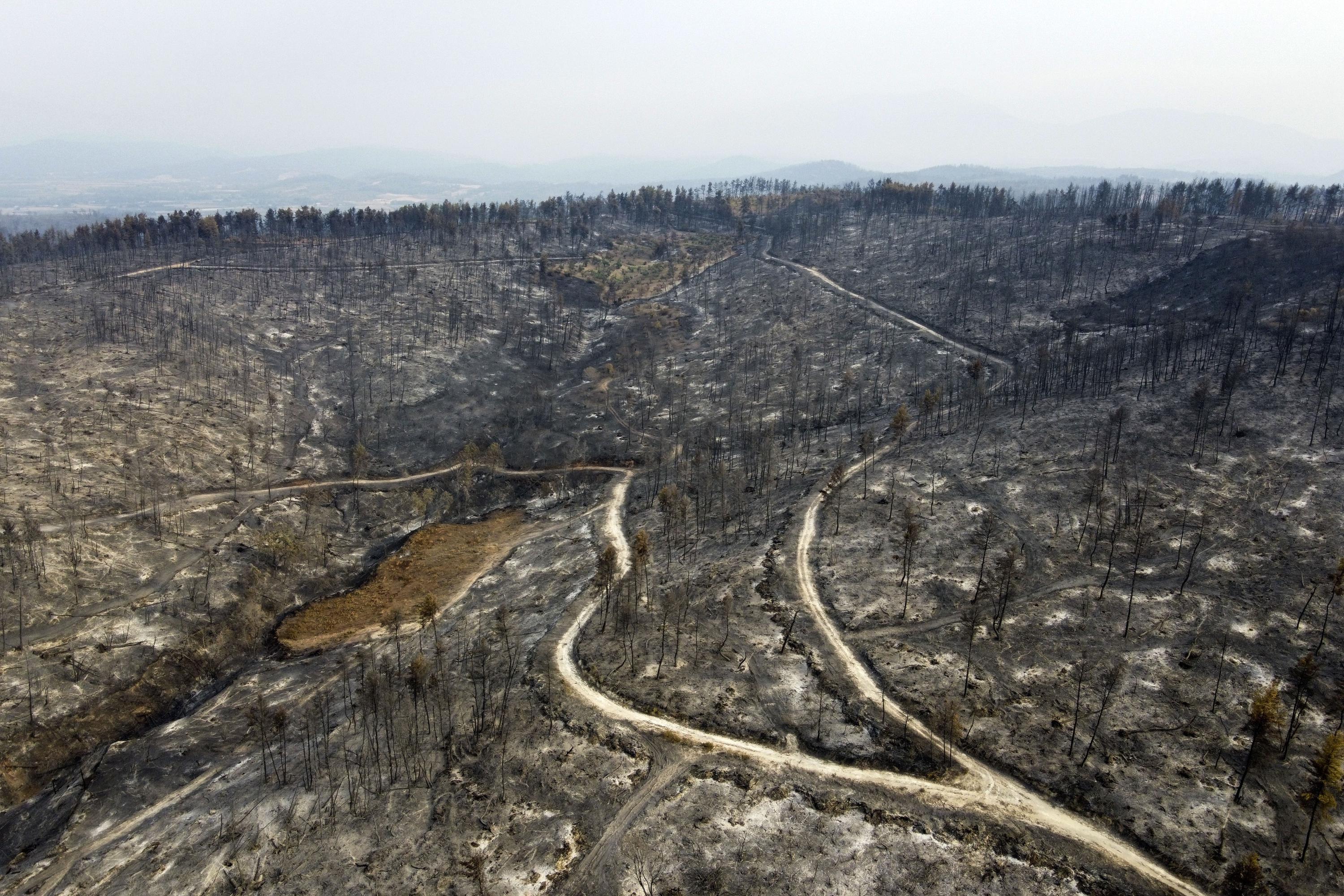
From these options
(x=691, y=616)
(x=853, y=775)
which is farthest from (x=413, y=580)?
(x=853, y=775)

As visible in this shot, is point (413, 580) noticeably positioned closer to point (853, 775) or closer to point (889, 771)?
point (853, 775)

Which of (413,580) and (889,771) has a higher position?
(889,771)

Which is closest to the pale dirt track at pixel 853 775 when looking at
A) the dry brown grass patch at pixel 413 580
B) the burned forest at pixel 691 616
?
the burned forest at pixel 691 616

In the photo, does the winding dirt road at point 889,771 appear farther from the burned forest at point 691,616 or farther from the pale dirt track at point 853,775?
the burned forest at point 691,616

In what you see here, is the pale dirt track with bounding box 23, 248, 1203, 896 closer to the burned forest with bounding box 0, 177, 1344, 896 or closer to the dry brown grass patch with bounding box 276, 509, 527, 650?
the burned forest with bounding box 0, 177, 1344, 896

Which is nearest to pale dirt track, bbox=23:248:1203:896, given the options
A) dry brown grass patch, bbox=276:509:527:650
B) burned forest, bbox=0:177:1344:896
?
burned forest, bbox=0:177:1344:896

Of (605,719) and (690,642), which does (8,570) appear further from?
(690,642)

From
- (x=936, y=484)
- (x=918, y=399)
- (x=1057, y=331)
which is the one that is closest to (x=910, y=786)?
(x=936, y=484)
